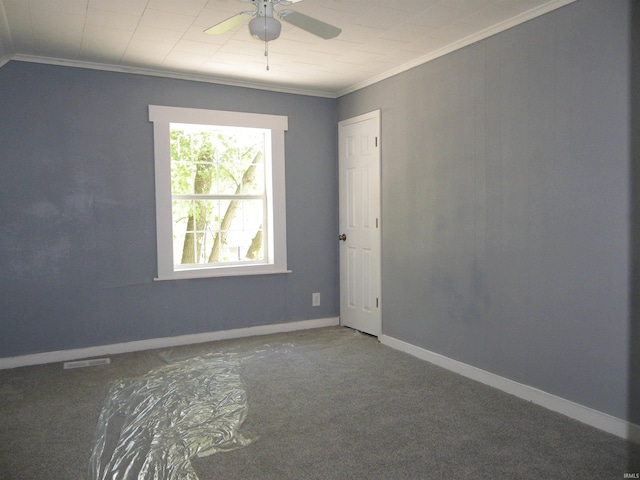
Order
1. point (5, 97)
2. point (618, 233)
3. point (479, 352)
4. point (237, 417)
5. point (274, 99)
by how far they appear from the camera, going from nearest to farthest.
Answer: point (618, 233) → point (237, 417) → point (479, 352) → point (5, 97) → point (274, 99)

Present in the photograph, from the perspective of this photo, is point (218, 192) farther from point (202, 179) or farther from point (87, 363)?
point (87, 363)

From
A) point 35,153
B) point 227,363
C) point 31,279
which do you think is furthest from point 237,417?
point 35,153

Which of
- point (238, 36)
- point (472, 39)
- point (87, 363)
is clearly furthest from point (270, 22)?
point (87, 363)

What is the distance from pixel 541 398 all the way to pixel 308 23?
8.52 feet

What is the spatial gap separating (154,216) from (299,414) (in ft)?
7.48

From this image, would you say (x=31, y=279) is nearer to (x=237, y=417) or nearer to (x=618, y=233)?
(x=237, y=417)

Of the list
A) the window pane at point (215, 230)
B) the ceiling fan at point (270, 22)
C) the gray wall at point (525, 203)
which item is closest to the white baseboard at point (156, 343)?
the window pane at point (215, 230)

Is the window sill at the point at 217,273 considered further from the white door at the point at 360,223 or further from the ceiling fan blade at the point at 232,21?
the ceiling fan blade at the point at 232,21

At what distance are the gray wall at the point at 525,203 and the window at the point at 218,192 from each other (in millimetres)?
1238

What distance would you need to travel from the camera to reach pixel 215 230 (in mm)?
4703

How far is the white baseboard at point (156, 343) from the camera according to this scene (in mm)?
3889

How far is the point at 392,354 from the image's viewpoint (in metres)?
4.15

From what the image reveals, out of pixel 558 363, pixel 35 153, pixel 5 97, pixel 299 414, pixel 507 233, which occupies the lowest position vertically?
pixel 299 414

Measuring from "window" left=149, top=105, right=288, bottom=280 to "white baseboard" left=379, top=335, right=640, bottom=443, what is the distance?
177 cm
